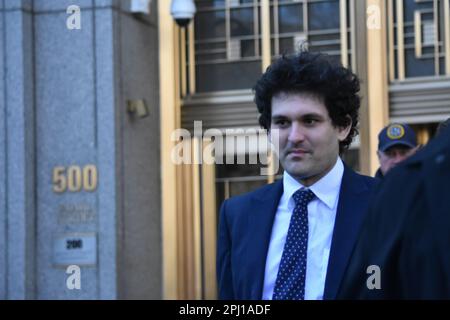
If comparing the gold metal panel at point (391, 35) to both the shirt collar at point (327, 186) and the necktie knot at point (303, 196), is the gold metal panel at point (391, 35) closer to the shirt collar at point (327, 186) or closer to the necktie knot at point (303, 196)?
the shirt collar at point (327, 186)

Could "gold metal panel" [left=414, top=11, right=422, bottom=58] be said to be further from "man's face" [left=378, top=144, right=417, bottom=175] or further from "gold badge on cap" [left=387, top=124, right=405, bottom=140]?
"man's face" [left=378, top=144, right=417, bottom=175]

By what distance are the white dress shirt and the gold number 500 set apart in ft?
19.2

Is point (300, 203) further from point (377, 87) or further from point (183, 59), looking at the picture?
point (183, 59)

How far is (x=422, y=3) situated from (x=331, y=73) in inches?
227

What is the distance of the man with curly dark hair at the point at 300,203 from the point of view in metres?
3.55

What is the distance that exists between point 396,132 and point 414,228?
4987 mm

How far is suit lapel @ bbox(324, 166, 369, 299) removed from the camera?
3488mm

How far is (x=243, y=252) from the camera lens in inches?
146

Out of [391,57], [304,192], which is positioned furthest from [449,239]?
[391,57]

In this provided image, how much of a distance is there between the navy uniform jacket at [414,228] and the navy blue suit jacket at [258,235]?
5.85ft

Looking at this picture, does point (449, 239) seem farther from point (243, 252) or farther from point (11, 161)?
point (11, 161)

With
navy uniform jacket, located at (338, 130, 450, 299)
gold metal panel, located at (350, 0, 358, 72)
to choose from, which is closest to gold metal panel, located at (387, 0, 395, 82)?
gold metal panel, located at (350, 0, 358, 72)

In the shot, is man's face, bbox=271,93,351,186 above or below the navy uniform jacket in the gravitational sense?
above

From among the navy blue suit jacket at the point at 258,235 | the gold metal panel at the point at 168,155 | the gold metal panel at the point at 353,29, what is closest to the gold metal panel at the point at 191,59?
the gold metal panel at the point at 168,155
